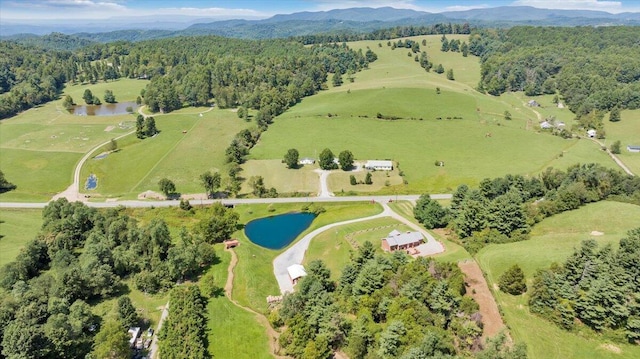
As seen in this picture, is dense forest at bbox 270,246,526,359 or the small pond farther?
the small pond

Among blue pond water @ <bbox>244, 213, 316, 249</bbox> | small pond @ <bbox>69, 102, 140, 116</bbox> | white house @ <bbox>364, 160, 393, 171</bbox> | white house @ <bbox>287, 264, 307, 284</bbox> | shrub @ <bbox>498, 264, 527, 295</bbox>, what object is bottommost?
blue pond water @ <bbox>244, 213, 316, 249</bbox>

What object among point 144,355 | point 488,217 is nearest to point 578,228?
point 488,217

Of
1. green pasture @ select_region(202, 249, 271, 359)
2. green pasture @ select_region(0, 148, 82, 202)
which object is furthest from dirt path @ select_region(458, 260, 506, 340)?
green pasture @ select_region(0, 148, 82, 202)

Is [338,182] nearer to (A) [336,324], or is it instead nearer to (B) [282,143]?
(B) [282,143]

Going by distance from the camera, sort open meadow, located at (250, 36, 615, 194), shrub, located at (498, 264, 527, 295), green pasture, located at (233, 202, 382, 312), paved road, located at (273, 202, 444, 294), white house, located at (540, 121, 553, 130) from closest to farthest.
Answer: shrub, located at (498, 264, 527, 295)
green pasture, located at (233, 202, 382, 312)
paved road, located at (273, 202, 444, 294)
open meadow, located at (250, 36, 615, 194)
white house, located at (540, 121, 553, 130)

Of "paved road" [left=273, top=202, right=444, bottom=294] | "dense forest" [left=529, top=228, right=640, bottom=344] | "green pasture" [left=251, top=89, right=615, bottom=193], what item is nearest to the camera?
"dense forest" [left=529, top=228, right=640, bottom=344]

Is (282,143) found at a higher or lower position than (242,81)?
lower

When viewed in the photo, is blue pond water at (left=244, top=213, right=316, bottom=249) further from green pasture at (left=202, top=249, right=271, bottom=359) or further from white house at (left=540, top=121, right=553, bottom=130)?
white house at (left=540, top=121, right=553, bottom=130)
